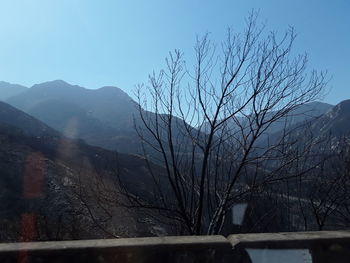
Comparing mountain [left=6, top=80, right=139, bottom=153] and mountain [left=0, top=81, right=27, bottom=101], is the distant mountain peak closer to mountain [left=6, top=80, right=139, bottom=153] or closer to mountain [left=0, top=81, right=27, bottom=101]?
mountain [left=6, top=80, right=139, bottom=153]

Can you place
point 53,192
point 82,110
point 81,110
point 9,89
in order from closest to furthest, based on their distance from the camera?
point 53,192 < point 81,110 < point 82,110 < point 9,89

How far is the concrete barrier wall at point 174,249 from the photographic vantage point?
276 centimetres

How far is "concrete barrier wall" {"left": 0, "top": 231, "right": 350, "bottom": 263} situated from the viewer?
2.76m

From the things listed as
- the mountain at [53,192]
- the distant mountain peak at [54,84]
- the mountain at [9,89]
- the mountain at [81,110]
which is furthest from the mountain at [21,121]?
the mountain at [9,89]

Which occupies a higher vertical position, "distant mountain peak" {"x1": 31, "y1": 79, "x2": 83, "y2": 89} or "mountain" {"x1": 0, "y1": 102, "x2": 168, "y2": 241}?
"distant mountain peak" {"x1": 31, "y1": 79, "x2": 83, "y2": 89}

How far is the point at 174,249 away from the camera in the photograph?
284 cm

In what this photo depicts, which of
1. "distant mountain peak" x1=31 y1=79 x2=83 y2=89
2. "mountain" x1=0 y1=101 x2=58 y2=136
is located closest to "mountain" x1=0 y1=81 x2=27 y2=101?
"distant mountain peak" x1=31 y1=79 x2=83 y2=89

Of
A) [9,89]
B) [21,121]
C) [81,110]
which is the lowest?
[21,121]

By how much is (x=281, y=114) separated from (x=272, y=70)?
66 cm

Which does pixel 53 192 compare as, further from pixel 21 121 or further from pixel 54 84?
pixel 54 84

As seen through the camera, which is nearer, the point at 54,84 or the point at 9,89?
the point at 54,84

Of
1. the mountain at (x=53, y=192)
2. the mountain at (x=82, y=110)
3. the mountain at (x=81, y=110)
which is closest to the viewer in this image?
the mountain at (x=53, y=192)

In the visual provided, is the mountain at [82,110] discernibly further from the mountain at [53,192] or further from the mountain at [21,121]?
the mountain at [53,192]

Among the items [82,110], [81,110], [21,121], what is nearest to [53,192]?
[21,121]
